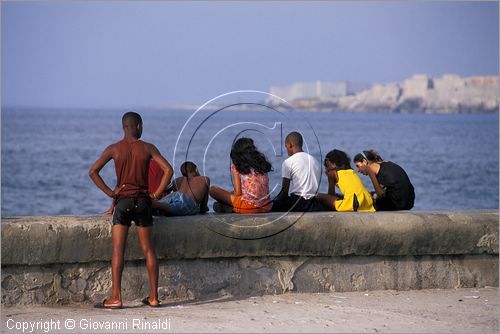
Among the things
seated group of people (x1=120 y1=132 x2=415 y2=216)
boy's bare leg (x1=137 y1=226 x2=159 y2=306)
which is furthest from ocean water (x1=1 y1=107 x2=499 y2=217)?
boy's bare leg (x1=137 y1=226 x2=159 y2=306)

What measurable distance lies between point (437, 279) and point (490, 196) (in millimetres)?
31707

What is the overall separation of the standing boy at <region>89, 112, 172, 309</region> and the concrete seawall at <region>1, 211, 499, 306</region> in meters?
0.21

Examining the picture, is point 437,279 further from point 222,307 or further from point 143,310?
point 143,310

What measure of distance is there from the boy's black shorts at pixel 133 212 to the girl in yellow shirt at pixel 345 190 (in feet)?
6.55

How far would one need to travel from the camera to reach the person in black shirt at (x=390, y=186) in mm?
8883

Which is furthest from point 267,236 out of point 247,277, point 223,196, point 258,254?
point 223,196

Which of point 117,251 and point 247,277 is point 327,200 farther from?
point 117,251

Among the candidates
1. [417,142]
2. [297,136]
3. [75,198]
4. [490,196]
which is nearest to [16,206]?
[75,198]

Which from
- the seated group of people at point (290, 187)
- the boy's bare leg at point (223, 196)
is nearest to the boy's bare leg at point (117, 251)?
the seated group of people at point (290, 187)

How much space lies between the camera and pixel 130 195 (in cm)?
716

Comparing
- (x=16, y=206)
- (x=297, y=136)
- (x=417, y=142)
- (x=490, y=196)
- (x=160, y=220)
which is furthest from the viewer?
(x=417, y=142)

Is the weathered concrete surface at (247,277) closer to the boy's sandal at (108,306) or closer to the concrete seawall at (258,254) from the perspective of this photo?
the concrete seawall at (258,254)

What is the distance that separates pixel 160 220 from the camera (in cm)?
750

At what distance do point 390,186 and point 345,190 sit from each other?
1.56 feet
